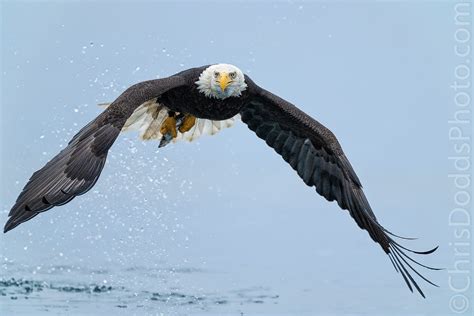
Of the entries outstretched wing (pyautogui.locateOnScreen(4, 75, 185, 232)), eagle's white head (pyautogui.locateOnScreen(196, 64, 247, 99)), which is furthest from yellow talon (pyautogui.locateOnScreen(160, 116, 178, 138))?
Answer: outstretched wing (pyautogui.locateOnScreen(4, 75, 185, 232))

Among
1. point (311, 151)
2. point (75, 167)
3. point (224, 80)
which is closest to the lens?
point (75, 167)

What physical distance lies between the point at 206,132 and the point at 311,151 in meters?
1.32

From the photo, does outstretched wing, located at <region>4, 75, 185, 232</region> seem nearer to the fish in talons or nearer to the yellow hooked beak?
the yellow hooked beak

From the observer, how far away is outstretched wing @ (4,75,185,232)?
7219 mm

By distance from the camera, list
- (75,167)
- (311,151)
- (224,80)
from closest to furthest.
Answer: (75,167) < (224,80) < (311,151)

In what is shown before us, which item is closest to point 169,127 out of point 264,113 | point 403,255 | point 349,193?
point 264,113

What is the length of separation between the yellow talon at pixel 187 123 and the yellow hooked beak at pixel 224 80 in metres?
1.12

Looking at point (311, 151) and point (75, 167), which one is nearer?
point (75, 167)

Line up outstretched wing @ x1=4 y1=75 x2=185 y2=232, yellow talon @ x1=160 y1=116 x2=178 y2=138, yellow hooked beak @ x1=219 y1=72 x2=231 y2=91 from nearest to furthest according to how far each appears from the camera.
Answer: outstretched wing @ x1=4 y1=75 x2=185 y2=232, yellow hooked beak @ x1=219 y1=72 x2=231 y2=91, yellow talon @ x1=160 y1=116 x2=178 y2=138

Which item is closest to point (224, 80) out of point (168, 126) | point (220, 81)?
point (220, 81)

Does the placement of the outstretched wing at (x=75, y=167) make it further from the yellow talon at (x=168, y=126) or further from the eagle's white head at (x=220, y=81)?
the yellow talon at (x=168, y=126)

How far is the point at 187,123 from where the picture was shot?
10.0 meters

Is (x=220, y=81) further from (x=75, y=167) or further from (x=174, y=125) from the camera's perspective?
(x=75, y=167)

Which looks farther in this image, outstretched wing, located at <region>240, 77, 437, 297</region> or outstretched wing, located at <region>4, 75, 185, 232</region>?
outstretched wing, located at <region>240, 77, 437, 297</region>
